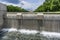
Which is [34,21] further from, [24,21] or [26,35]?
[26,35]

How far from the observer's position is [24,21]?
1891cm

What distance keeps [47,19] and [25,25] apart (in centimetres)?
304

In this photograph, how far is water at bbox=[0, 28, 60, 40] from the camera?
1520 cm

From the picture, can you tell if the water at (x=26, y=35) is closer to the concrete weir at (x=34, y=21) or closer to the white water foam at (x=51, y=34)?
the white water foam at (x=51, y=34)

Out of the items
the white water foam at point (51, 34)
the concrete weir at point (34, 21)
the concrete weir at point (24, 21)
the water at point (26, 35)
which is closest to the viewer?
the water at point (26, 35)

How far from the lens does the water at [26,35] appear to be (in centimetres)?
1520

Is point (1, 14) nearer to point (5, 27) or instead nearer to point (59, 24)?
point (5, 27)

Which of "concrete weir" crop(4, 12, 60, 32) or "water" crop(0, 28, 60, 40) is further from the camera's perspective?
"concrete weir" crop(4, 12, 60, 32)

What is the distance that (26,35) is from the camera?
647 inches

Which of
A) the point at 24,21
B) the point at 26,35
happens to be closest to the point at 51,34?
the point at 26,35

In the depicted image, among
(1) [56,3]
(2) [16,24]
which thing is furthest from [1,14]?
(1) [56,3]

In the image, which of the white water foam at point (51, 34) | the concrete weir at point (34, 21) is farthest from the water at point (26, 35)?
the concrete weir at point (34, 21)

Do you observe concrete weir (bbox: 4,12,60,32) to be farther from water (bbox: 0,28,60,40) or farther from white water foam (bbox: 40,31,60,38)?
water (bbox: 0,28,60,40)

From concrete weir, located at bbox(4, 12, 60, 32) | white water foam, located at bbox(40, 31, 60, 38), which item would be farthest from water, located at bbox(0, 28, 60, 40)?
concrete weir, located at bbox(4, 12, 60, 32)
